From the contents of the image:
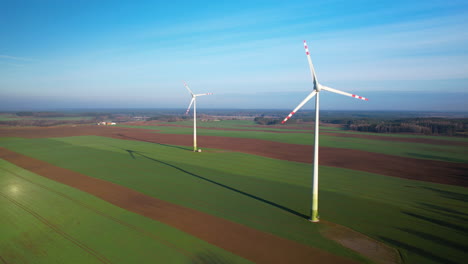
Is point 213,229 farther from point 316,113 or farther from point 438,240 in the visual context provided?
point 438,240

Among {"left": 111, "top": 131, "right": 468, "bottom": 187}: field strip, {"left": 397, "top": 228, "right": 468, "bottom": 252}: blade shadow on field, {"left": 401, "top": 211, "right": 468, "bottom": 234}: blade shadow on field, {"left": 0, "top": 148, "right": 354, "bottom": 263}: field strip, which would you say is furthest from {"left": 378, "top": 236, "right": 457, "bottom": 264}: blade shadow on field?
{"left": 111, "top": 131, "right": 468, "bottom": 187}: field strip

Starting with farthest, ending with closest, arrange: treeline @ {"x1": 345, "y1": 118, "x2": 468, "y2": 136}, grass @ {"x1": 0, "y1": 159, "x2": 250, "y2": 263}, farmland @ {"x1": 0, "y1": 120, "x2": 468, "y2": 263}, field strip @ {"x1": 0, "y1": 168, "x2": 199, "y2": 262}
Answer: treeline @ {"x1": 345, "y1": 118, "x2": 468, "y2": 136} < farmland @ {"x1": 0, "y1": 120, "x2": 468, "y2": 263} < field strip @ {"x1": 0, "y1": 168, "x2": 199, "y2": 262} < grass @ {"x1": 0, "y1": 159, "x2": 250, "y2": 263}

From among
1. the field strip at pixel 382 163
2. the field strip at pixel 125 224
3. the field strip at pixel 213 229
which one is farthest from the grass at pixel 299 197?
the field strip at pixel 125 224

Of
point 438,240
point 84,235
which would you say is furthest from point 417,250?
point 84,235

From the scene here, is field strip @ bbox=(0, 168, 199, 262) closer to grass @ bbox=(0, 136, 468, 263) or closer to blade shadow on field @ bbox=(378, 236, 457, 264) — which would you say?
grass @ bbox=(0, 136, 468, 263)

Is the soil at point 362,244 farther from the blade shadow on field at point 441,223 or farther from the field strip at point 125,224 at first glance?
the field strip at point 125,224

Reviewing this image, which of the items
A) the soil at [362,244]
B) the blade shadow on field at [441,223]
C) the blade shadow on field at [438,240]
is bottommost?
the soil at [362,244]
